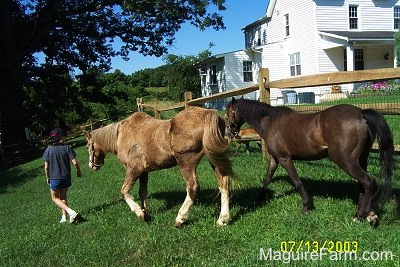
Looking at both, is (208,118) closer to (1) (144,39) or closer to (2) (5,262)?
(2) (5,262)

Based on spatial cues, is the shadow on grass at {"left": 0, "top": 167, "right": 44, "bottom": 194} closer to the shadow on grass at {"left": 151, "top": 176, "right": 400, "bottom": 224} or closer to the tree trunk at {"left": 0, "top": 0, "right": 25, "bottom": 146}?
the tree trunk at {"left": 0, "top": 0, "right": 25, "bottom": 146}

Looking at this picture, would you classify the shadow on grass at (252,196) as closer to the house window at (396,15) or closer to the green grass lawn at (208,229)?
the green grass lawn at (208,229)

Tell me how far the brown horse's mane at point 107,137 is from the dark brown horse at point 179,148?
0.61ft

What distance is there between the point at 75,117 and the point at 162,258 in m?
30.6

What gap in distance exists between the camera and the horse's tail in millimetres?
4496

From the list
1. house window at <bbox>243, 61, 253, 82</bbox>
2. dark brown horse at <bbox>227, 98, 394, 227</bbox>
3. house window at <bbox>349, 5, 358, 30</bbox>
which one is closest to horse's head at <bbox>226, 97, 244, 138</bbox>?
dark brown horse at <bbox>227, 98, 394, 227</bbox>

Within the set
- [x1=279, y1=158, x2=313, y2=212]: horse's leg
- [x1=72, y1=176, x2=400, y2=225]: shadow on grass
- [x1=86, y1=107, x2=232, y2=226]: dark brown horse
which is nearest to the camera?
[x1=279, y1=158, x2=313, y2=212]: horse's leg

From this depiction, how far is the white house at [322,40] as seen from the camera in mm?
28188

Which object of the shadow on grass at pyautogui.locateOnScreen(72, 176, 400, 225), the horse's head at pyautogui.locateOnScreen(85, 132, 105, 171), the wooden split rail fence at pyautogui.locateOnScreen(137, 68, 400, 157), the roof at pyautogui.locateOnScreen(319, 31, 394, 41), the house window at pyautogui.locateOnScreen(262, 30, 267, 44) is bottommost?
the shadow on grass at pyautogui.locateOnScreen(72, 176, 400, 225)

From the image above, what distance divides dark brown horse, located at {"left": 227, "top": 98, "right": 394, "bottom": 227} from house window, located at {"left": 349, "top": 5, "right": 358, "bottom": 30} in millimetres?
27488

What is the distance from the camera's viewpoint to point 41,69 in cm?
2500

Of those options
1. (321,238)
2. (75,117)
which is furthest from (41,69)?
(321,238)

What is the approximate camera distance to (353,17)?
3002 centimetres

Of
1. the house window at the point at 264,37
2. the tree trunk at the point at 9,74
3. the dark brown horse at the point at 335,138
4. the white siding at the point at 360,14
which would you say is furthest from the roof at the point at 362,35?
the dark brown horse at the point at 335,138
